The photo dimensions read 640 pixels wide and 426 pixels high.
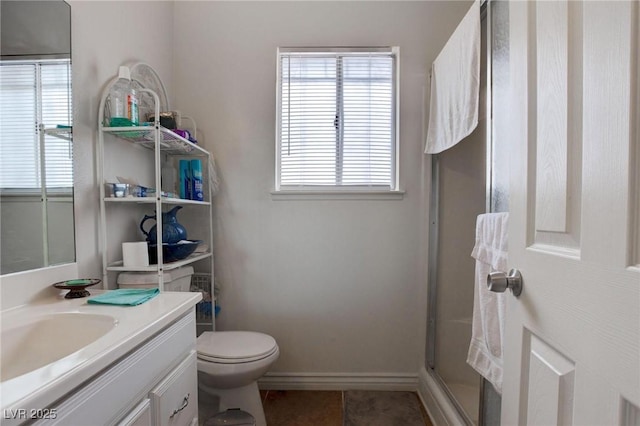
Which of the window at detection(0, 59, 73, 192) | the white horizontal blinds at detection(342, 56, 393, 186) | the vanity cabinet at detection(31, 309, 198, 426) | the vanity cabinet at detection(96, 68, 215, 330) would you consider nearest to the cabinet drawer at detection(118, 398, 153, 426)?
the vanity cabinet at detection(31, 309, 198, 426)

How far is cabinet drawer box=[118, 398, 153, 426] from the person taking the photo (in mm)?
641

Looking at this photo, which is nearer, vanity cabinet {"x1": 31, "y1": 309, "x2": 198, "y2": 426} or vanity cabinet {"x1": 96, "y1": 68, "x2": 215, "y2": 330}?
vanity cabinet {"x1": 31, "y1": 309, "x2": 198, "y2": 426}

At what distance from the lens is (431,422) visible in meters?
1.50

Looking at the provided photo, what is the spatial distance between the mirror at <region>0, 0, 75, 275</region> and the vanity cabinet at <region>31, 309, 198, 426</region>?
20.3 inches

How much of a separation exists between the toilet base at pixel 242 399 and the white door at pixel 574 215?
114 centimetres

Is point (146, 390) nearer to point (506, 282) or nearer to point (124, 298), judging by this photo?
point (124, 298)

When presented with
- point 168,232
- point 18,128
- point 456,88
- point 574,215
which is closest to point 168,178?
point 168,232

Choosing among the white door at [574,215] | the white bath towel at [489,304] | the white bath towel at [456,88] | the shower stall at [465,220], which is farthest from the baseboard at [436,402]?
the white bath towel at [456,88]

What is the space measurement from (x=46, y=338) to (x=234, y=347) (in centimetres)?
78

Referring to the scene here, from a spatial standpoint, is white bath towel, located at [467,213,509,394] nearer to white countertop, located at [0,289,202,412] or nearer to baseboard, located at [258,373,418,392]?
baseboard, located at [258,373,418,392]

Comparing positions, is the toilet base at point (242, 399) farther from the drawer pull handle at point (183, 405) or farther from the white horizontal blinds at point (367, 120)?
the white horizontal blinds at point (367, 120)

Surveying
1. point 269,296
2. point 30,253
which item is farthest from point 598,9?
point 269,296

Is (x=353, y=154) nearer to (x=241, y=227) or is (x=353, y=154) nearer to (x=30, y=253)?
(x=241, y=227)

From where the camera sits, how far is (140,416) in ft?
2.24
